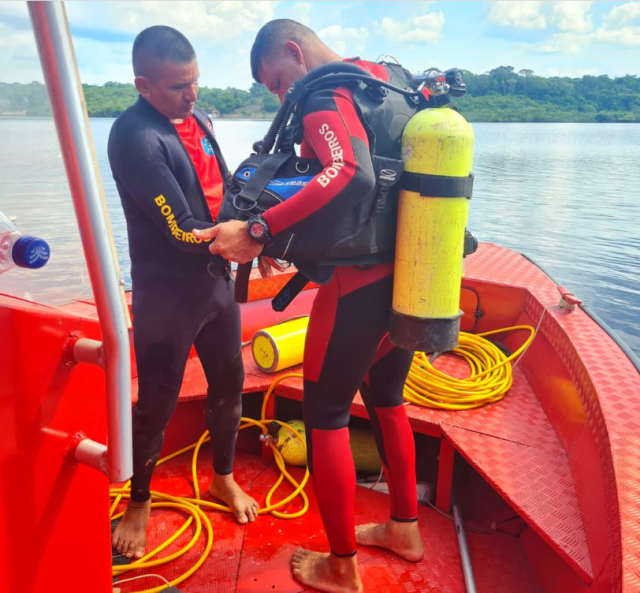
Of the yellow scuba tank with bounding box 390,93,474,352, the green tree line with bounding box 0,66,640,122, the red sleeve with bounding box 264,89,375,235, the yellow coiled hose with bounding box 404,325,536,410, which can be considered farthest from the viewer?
the green tree line with bounding box 0,66,640,122

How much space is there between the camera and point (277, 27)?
1.76m

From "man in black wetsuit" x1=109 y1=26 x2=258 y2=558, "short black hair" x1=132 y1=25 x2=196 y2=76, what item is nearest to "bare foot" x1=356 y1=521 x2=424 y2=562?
"man in black wetsuit" x1=109 y1=26 x2=258 y2=558

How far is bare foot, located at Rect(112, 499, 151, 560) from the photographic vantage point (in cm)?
219

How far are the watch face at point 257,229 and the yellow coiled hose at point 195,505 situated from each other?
1316 mm

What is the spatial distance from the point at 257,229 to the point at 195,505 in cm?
148

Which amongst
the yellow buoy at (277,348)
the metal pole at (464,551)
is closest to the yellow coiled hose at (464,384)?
the metal pole at (464,551)

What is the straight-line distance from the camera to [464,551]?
2.30 meters

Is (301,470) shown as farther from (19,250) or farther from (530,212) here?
(530,212)

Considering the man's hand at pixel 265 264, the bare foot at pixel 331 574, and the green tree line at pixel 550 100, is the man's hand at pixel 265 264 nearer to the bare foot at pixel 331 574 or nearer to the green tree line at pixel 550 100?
the bare foot at pixel 331 574

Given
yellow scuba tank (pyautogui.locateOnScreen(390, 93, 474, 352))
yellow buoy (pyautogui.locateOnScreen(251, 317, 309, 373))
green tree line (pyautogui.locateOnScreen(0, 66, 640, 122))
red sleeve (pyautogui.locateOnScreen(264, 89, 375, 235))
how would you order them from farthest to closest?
green tree line (pyautogui.locateOnScreen(0, 66, 640, 122)), yellow buoy (pyautogui.locateOnScreen(251, 317, 309, 373)), yellow scuba tank (pyautogui.locateOnScreen(390, 93, 474, 352)), red sleeve (pyautogui.locateOnScreen(264, 89, 375, 235))

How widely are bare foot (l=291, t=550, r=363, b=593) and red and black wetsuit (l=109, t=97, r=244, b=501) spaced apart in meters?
0.70

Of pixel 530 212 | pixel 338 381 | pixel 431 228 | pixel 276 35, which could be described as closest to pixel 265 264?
pixel 338 381

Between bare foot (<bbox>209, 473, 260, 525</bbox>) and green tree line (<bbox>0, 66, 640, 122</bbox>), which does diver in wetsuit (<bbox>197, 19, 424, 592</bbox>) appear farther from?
green tree line (<bbox>0, 66, 640, 122</bbox>)

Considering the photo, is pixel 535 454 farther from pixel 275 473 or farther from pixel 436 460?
pixel 275 473
